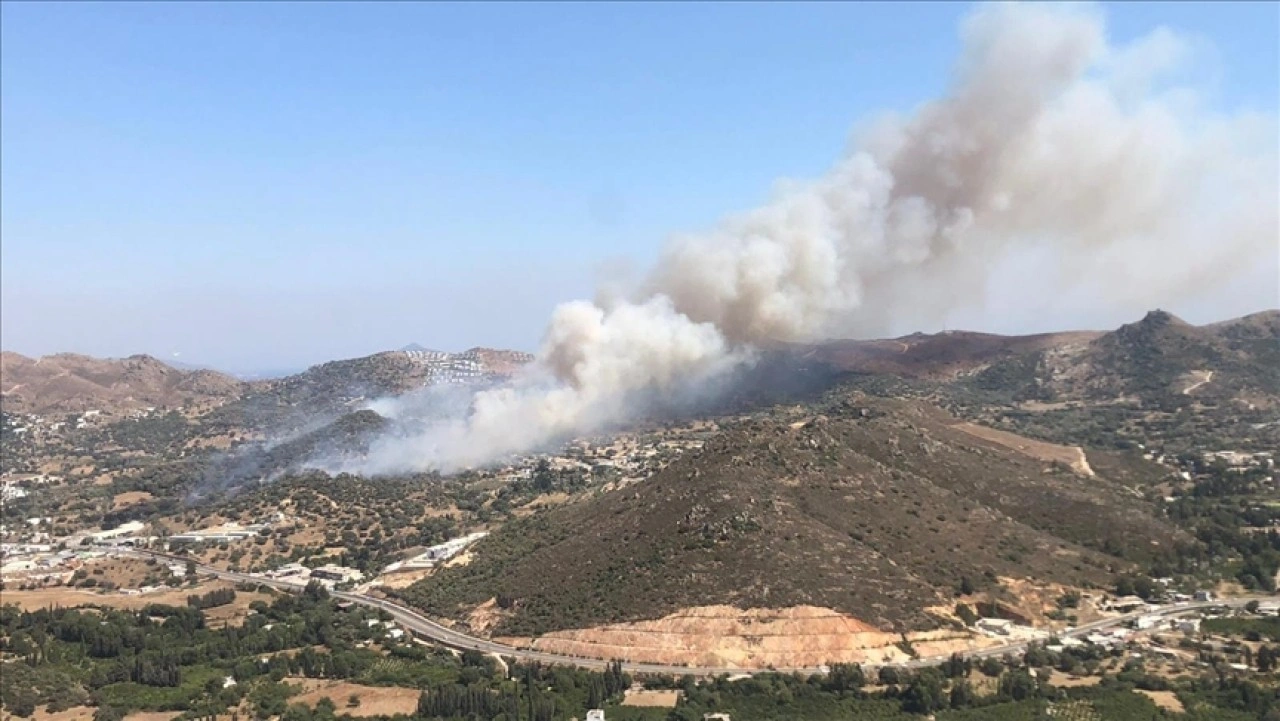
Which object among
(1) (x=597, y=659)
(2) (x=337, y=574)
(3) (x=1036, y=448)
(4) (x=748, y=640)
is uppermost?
(3) (x=1036, y=448)

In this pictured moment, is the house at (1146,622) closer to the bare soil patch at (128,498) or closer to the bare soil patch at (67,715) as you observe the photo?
the bare soil patch at (67,715)

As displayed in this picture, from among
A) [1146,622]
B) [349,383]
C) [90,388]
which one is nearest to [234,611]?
[1146,622]

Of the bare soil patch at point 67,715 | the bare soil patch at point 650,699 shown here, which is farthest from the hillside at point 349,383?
the bare soil patch at point 650,699

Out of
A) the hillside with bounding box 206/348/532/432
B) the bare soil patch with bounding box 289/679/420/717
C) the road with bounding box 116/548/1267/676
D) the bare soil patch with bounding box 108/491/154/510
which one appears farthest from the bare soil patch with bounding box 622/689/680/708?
the hillside with bounding box 206/348/532/432

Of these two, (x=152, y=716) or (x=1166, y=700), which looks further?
(x=152, y=716)

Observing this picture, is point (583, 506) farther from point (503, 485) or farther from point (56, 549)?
point (56, 549)

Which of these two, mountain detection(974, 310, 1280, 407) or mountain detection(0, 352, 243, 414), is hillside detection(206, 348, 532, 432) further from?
mountain detection(974, 310, 1280, 407)

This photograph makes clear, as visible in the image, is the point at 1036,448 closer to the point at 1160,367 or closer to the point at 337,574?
the point at 1160,367
